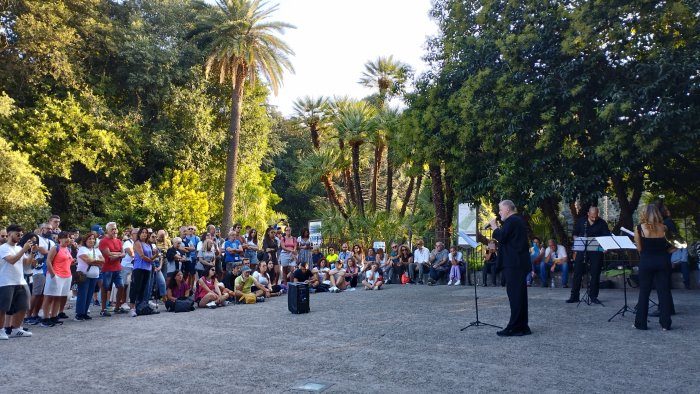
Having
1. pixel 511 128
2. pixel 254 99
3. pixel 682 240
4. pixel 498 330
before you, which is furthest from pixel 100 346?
pixel 254 99

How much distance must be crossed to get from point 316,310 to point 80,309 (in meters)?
4.50

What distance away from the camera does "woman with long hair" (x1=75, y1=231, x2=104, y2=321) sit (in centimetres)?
1149

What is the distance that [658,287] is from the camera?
28.6ft

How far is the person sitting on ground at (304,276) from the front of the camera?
1736 cm

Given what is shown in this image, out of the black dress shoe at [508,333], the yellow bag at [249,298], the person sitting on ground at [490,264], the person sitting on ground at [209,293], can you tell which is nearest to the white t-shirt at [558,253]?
the person sitting on ground at [490,264]

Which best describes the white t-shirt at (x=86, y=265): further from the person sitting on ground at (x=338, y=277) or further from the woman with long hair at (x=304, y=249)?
the woman with long hair at (x=304, y=249)

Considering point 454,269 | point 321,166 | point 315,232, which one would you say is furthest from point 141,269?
point 321,166

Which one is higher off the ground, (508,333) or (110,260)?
(110,260)

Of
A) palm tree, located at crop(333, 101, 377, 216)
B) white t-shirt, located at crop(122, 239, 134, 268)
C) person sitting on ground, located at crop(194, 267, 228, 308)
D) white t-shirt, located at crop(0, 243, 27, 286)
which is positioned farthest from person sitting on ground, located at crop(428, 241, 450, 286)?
white t-shirt, located at crop(0, 243, 27, 286)

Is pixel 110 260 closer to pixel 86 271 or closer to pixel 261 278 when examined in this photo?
pixel 86 271

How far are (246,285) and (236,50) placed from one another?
1760cm

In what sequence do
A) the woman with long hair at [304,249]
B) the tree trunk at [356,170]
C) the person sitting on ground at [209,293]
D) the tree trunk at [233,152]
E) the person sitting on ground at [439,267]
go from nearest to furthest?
the person sitting on ground at [209,293], the woman with long hair at [304,249], the person sitting on ground at [439,267], the tree trunk at [233,152], the tree trunk at [356,170]

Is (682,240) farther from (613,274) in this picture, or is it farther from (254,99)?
(254,99)

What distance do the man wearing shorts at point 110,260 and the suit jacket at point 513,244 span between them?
765cm
